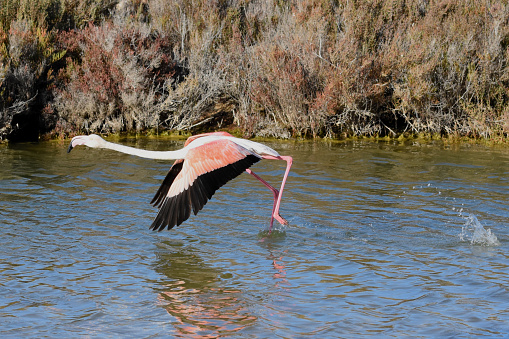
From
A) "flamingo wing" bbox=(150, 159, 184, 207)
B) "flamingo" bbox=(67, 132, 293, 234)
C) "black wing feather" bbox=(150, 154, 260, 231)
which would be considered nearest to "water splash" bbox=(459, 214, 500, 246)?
"flamingo" bbox=(67, 132, 293, 234)

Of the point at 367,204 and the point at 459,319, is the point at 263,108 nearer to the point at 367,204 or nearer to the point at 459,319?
the point at 367,204

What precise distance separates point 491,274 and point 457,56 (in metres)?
8.55

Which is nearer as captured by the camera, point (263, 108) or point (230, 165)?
point (230, 165)

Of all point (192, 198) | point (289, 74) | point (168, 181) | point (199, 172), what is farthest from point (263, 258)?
point (289, 74)

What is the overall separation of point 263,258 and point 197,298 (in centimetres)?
109

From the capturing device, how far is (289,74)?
1284 centimetres

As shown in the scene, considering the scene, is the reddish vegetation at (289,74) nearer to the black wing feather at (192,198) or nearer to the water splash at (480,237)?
the water splash at (480,237)

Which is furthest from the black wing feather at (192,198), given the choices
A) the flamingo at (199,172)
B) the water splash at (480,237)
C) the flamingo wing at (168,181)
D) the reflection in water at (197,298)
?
the water splash at (480,237)

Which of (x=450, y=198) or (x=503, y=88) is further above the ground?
(x=503, y=88)

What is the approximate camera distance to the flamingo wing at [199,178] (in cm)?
565

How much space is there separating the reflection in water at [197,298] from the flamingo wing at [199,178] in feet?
1.32

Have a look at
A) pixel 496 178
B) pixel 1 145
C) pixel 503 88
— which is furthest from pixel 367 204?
pixel 1 145

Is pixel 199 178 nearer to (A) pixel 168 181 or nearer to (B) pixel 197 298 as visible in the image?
(A) pixel 168 181

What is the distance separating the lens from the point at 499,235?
649cm
